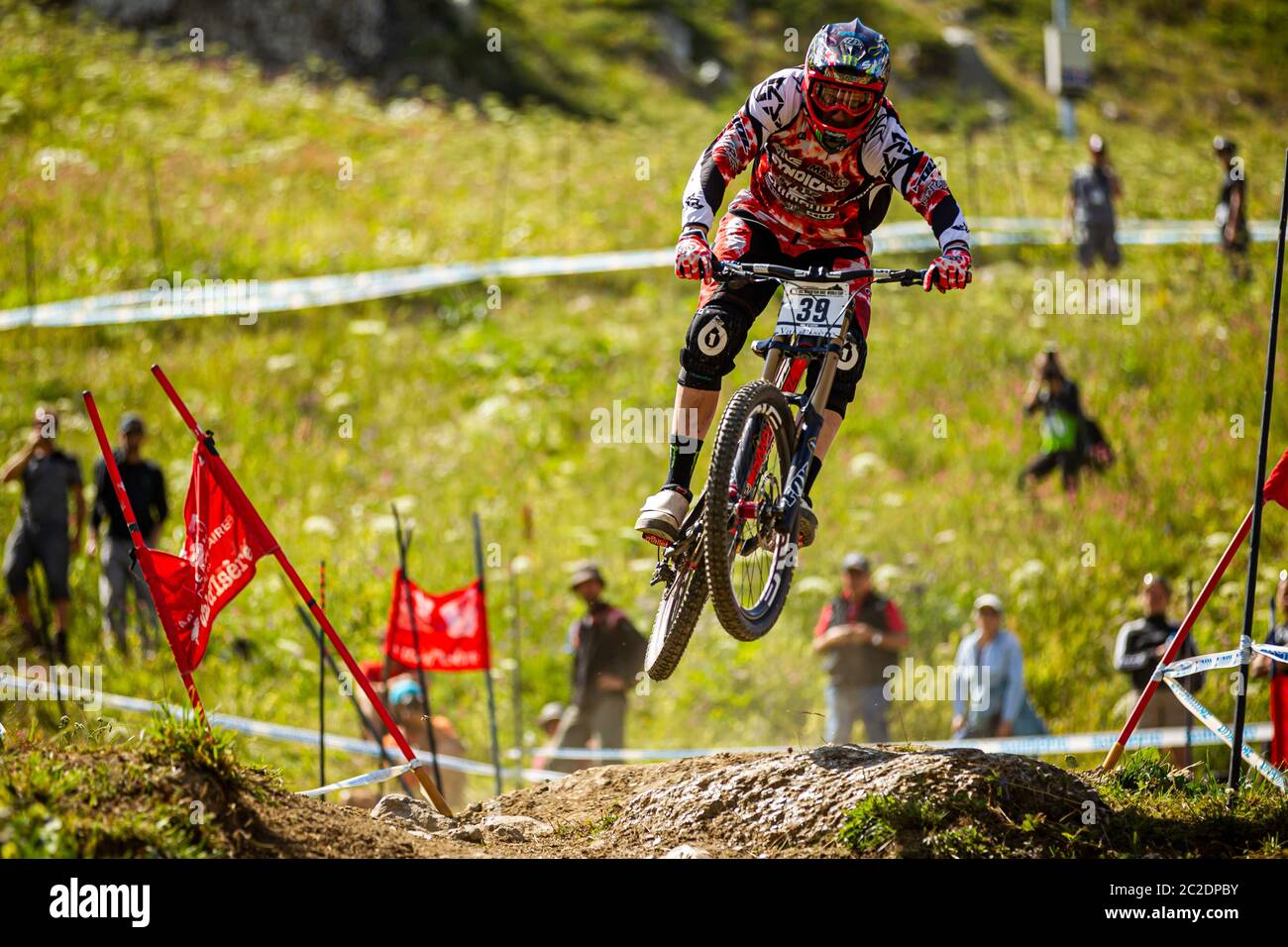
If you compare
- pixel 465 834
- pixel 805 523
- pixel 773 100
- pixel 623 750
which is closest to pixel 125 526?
pixel 623 750

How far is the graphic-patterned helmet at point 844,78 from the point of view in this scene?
674cm

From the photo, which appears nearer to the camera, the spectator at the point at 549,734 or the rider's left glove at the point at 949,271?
the rider's left glove at the point at 949,271

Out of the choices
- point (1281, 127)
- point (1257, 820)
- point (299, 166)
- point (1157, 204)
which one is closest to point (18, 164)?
point (299, 166)

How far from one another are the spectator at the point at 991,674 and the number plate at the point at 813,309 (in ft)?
15.5

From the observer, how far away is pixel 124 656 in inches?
531

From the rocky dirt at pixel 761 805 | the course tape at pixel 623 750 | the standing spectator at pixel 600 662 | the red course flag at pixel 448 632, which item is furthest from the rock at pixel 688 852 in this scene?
the red course flag at pixel 448 632

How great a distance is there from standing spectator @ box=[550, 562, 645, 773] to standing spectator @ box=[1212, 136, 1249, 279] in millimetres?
10110

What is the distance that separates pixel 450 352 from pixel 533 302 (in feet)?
5.95

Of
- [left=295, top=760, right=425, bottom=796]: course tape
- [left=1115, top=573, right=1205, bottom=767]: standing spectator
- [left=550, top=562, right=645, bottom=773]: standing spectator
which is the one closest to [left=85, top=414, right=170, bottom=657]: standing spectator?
[left=550, top=562, right=645, bottom=773]: standing spectator

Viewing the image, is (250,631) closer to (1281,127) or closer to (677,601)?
(677,601)

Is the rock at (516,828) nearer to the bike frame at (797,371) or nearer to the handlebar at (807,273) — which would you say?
the bike frame at (797,371)

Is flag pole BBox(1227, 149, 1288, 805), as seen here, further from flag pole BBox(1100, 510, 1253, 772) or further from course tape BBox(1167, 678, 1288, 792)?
flag pole BBox(1100, 510, 1253, 772)

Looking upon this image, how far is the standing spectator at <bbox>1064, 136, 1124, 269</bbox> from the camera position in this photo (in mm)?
18891

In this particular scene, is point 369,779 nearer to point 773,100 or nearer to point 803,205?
point 803,205
